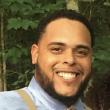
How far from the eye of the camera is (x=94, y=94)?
360 centimetres

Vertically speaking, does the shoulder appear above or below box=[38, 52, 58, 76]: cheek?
below

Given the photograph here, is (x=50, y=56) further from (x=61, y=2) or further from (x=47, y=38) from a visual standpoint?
(x=61, y=2)

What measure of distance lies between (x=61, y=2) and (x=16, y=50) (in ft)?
2.58

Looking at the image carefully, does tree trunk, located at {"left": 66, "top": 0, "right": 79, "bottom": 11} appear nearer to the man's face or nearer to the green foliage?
the green foliage

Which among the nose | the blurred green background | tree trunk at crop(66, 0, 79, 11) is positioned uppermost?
the nose

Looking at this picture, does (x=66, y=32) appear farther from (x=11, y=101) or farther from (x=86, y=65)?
(x=11, y=101)

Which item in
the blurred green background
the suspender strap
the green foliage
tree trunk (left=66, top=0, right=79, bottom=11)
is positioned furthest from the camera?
tree trunk (left=66, top=0, right=79, bottom=11)

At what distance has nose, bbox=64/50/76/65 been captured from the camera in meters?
2.04

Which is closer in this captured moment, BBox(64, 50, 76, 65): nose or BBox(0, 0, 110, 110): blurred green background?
BBox(64, 50, 76, 65): nose

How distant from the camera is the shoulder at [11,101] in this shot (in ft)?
6.64

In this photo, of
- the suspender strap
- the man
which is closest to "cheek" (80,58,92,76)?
the man

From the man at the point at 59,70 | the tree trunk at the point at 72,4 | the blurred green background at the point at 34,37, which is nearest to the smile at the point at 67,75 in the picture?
the man at the point at 59,70

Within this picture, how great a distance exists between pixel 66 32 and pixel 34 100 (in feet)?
1.20

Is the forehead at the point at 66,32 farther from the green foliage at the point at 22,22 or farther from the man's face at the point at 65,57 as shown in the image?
the green foliage at the point at 22,22
